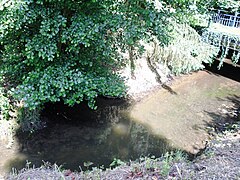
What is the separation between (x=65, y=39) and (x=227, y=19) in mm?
7064

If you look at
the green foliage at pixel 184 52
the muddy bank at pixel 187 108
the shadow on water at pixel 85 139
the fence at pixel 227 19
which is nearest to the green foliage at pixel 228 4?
the fence at pixel 227 19

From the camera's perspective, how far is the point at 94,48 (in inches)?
174

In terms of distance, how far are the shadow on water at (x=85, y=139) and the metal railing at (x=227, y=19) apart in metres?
5.53

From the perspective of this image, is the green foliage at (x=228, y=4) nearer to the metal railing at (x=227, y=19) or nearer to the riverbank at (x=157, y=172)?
the metal railing at (x=227, y=19)

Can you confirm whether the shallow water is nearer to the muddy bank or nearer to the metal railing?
the muddy bank

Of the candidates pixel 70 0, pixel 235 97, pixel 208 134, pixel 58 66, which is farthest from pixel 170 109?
pixel 70 0

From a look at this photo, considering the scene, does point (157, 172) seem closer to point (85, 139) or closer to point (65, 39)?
point (65, 39)

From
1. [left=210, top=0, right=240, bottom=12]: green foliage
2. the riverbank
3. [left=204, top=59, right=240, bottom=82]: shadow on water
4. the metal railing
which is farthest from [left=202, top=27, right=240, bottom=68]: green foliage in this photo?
the riverbank

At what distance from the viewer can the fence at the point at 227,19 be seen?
8.96 metres

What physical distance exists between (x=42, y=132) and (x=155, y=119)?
2.35 metres

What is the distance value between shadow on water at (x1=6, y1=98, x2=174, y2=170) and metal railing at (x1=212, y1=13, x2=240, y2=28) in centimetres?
553

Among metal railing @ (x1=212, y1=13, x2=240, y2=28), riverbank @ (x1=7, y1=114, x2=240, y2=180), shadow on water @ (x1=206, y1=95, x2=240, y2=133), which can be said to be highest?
metal railing @ (x1=212, y1=13, x2=240, y2=28)

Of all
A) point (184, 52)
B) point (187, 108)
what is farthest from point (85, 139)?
point (184, 52)

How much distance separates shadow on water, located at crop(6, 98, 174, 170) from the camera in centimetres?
430
